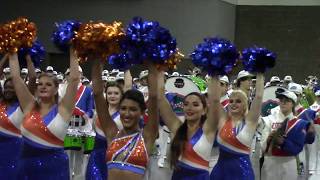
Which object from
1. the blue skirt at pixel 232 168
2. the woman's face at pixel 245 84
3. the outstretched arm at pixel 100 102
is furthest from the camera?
the woman's face at pixel 245 84

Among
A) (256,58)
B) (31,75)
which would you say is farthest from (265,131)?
(31,75)

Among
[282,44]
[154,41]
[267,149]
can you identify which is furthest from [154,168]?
[282,44]

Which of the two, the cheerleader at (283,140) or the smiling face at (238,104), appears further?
the cheerleader at (283,140)

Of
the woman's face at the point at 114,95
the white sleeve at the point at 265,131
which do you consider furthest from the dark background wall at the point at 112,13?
the woman's face at the point at 114,95

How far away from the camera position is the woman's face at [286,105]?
24.3ft

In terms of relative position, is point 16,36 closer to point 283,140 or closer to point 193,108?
point 193,108

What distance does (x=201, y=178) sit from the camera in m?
4.64

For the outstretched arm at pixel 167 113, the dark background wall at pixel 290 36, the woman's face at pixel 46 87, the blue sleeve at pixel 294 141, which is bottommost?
the blue sleeve at pixel 294 141

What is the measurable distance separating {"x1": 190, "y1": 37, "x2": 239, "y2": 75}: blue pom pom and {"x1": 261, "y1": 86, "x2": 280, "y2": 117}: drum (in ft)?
15.7

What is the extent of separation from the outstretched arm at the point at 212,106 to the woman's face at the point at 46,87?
3.93ft

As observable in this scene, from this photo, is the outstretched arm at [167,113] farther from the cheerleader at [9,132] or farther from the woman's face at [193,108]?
the cheerleader at [9,132]

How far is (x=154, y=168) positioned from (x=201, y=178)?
14.7 ft

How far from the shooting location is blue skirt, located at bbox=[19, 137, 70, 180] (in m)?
4.75

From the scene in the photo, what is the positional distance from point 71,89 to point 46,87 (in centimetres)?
27
